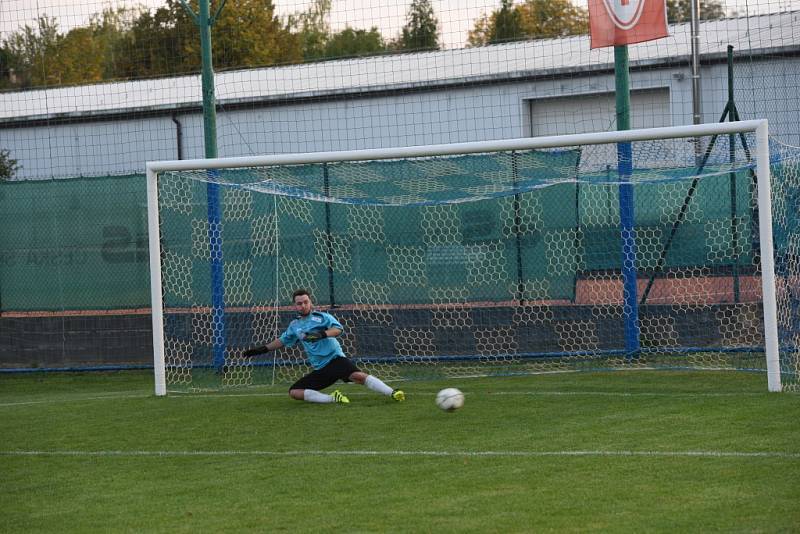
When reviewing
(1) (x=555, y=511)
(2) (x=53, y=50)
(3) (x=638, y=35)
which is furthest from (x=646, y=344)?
(2) (x=53, y=50)

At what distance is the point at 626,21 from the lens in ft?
42.2

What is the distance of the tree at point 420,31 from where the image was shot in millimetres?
28828

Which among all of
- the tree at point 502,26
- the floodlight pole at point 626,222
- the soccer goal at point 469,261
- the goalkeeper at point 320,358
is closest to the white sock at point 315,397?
the goalkeeper at point 320,358

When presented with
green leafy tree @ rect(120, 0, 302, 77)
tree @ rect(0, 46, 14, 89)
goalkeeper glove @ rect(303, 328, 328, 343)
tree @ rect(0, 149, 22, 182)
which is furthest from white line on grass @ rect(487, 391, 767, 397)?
tree @ rect(0, 46, 14, 89)

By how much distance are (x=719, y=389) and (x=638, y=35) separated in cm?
431

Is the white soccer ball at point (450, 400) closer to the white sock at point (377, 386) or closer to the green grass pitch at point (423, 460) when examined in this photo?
the green grass pitch at point (423, 460)

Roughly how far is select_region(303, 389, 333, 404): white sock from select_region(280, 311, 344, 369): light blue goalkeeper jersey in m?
0.29

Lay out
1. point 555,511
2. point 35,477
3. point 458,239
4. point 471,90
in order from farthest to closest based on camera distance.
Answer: point 471,90 < point 458,239 < point 35,477 < point 555,511

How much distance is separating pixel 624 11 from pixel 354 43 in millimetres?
40567

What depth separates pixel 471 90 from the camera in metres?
23.4

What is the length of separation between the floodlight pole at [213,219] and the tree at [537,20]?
3172cm

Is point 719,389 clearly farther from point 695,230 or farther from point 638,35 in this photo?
point 638,35

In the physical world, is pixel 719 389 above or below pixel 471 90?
below

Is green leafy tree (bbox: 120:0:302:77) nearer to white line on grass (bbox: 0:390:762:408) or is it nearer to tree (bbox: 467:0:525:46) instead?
tree (bbox: 467:0:525:46)
